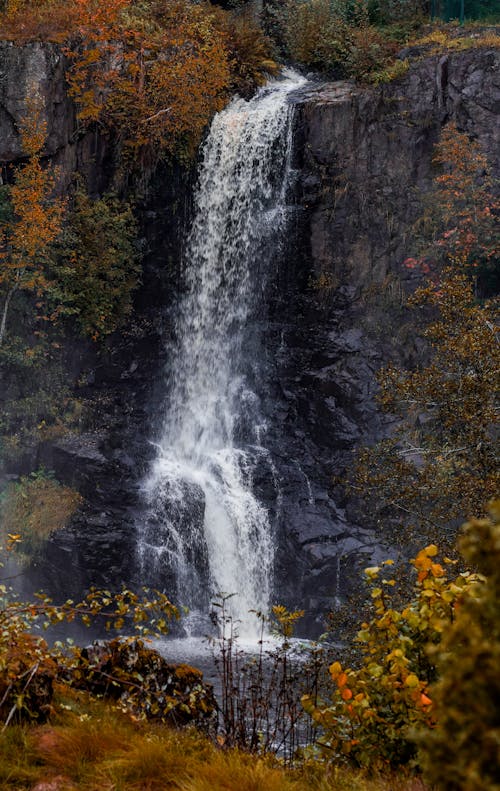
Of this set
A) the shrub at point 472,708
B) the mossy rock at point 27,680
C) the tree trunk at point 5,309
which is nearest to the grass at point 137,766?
the mossy rock at point 27,680

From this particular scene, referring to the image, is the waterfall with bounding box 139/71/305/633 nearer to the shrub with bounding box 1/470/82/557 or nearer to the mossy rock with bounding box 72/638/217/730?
the shrub with bounding box 1/470/82/557

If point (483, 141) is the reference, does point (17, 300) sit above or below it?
below

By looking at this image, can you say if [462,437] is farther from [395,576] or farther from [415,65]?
[415,65]

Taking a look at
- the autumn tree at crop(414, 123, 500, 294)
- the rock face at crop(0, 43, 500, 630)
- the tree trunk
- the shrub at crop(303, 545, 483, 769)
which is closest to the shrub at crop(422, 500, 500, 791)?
the shrub at crop(303, 545, 483, 769)

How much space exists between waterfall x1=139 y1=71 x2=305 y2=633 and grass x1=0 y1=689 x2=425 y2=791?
989 centimetres

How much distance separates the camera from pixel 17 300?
14555 mm

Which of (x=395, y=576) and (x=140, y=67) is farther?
(x=140, y=67)

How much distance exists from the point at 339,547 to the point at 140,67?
1288 centimetres

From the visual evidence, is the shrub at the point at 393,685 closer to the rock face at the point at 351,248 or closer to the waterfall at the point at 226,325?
the waterfall at the point at 226,325

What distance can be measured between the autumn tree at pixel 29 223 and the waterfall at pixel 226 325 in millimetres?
3776

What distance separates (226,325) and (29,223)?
5.23 metres

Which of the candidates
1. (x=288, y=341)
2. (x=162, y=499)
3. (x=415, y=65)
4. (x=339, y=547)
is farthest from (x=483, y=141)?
(x=162, y=499)

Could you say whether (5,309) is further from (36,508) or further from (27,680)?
(27,680)

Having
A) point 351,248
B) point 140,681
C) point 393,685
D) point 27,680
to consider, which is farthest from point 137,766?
point 351,248
